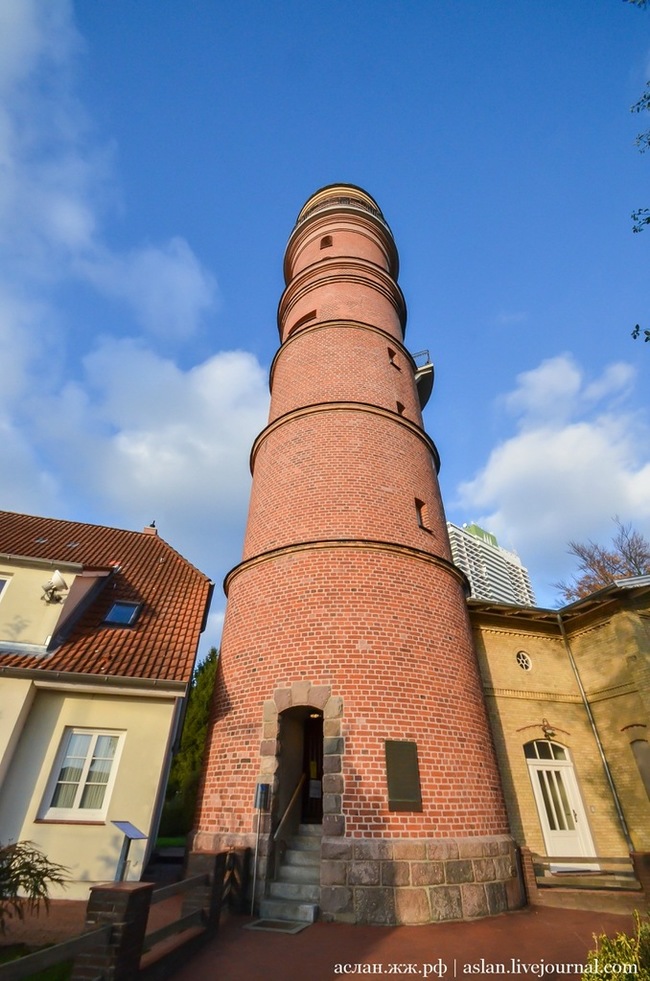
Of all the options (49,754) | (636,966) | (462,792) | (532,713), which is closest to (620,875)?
(532,713)

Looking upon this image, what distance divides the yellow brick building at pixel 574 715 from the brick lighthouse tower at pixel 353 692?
294 cm

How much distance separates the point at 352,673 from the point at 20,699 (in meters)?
5.29

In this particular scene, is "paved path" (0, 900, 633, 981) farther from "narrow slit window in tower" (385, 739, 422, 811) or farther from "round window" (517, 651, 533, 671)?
"round window" (517, 651, 533, 671)

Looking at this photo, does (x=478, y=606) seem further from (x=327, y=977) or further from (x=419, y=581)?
(x=327, y=977)

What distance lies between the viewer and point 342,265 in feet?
49.9

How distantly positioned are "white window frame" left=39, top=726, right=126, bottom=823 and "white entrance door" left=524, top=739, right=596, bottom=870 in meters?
8.53

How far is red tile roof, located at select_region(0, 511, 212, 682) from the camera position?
8.13m

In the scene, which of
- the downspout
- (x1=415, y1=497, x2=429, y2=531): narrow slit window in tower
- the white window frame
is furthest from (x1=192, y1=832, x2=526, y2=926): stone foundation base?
(x1=415, y1=497, x2=429, y2=531): narrow slit window in tower

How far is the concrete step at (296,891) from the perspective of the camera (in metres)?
6.15

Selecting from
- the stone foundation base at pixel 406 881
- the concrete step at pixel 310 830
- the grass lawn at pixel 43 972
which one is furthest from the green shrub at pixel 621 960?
the concrete step at pixel 310 830

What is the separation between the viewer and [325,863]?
6008 millimetres

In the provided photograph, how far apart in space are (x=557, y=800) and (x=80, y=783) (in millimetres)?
9641

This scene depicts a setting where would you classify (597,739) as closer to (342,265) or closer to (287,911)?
(287,911)

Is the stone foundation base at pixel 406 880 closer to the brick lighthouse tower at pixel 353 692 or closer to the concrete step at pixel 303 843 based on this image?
the brick lighthouse tower at pixel 353 692
